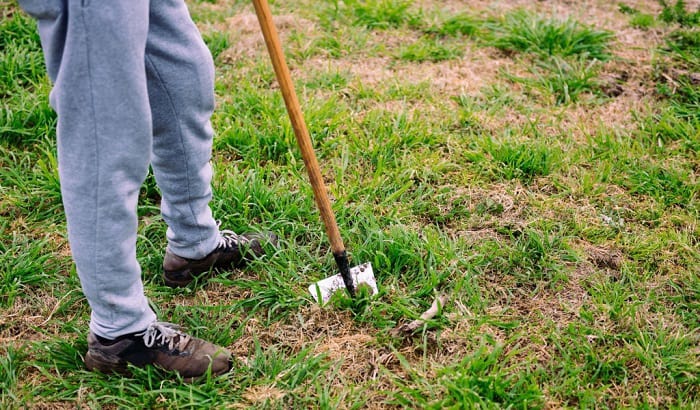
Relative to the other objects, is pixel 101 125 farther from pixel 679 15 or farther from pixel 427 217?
pixel 679 15

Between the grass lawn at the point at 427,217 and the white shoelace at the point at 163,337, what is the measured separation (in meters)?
0.11

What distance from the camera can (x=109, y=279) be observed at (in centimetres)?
198

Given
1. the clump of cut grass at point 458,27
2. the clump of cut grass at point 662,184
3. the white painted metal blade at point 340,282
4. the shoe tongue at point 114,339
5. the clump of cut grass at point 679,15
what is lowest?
the white painted metal blade at point 340,282

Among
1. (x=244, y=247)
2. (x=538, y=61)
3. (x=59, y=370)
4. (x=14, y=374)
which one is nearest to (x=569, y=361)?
(x=244, y=247)

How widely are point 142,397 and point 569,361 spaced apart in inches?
58.9

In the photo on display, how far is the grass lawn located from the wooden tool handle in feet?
1.24

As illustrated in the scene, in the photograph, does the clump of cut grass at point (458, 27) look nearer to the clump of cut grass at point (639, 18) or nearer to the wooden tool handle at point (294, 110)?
the clump of cut grass at point (639, 18)

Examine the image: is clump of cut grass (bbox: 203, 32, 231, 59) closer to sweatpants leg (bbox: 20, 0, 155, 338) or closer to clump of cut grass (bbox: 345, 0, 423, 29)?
clump of cut grass (bbox: 345, 0, 423, 29)

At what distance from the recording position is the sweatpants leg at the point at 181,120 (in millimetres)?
1979

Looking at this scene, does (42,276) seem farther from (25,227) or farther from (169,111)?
(169,111)

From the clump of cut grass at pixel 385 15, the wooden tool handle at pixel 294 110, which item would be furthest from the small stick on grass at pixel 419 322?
the clump of cut grass at pixel 385 15

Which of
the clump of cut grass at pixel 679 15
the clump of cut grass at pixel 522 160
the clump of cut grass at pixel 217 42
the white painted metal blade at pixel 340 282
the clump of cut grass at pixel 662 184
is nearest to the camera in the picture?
the white painted metal blade at pixel 340 282

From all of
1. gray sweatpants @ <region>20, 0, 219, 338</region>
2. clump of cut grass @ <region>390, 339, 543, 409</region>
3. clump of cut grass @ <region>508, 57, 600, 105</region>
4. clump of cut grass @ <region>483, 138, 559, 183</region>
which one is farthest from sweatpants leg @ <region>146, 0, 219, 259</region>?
clump of cut grass @ <region>508, 57, 600, 105</region>

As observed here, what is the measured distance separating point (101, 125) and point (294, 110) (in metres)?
0.64
